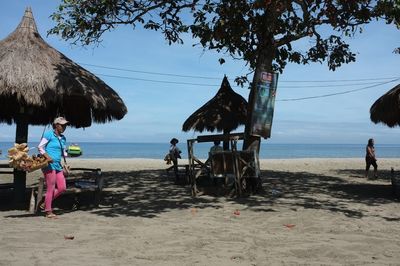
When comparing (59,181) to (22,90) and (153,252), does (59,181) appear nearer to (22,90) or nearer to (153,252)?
(22,90)

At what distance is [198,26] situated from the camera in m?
12.1

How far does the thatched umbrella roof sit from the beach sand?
247cm

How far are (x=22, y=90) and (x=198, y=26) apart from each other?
5733 mm

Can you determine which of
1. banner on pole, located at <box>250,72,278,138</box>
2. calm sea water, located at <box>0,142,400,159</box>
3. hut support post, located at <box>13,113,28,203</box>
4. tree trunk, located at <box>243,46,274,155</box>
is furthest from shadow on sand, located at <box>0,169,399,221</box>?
calm sea water, located at <box>0,142,400,159</box>

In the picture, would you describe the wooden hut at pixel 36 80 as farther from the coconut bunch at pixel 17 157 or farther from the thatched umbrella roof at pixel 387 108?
the thatched umbrella roof at pixel 387 108

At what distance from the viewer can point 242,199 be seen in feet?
31.4

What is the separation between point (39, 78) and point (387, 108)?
8299mm

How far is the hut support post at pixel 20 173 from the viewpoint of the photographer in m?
8.44

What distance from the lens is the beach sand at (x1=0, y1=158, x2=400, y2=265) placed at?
489cm

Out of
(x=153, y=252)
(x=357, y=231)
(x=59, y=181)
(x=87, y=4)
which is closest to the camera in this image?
(x=153, y=252)

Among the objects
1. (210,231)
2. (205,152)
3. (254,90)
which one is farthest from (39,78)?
(205,152)

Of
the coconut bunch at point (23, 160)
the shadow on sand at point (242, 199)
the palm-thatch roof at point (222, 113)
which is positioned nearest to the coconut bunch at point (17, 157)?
the coconut bunch at point (23, 160)

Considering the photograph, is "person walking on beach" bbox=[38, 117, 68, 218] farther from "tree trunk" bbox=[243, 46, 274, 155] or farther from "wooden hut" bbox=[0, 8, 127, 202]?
"tree trunk" bbox=[243, 46, 274, 155]

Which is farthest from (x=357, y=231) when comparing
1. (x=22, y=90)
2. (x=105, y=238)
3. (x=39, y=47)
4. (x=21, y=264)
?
(x=39, y=47)
